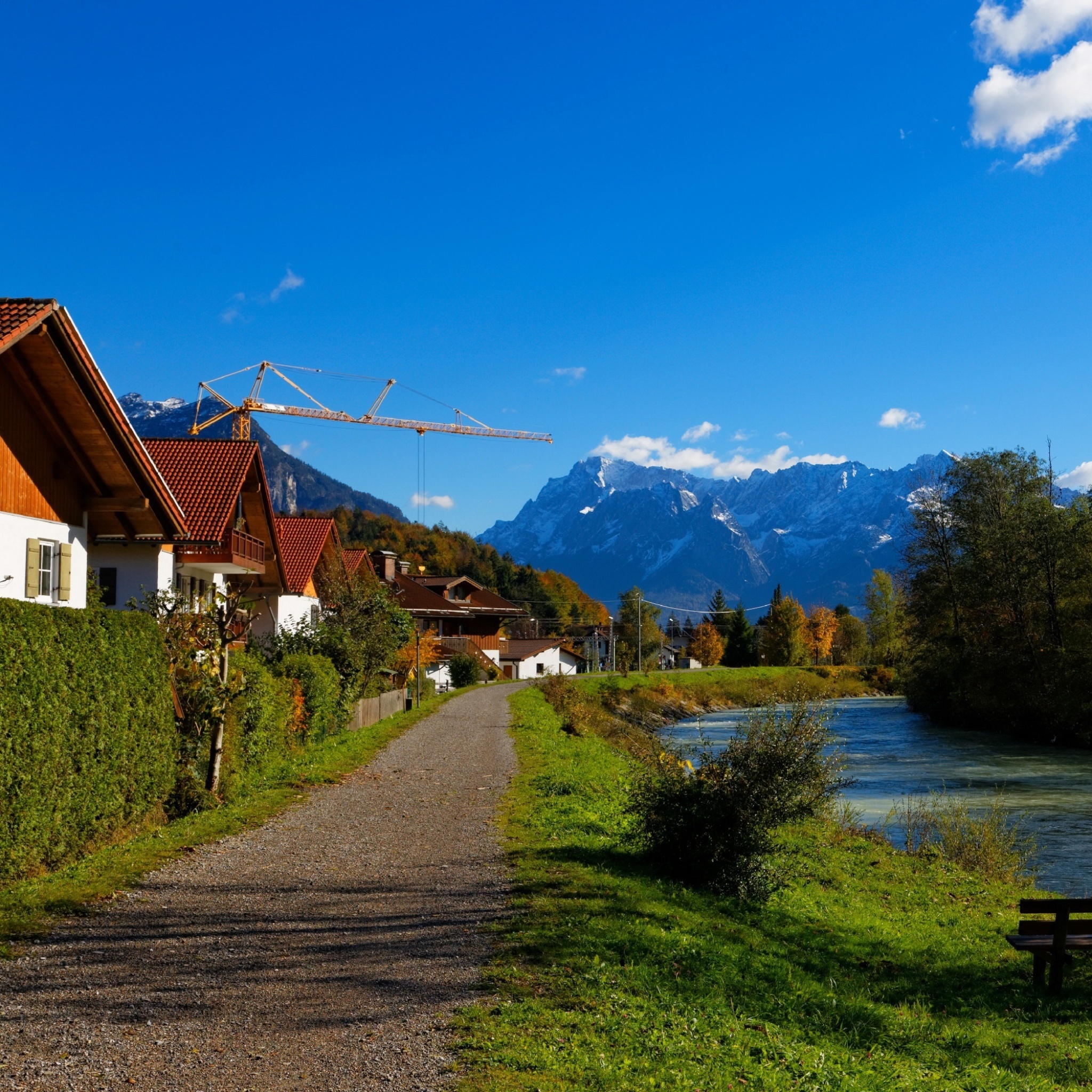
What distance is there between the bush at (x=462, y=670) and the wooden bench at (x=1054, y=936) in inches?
2445

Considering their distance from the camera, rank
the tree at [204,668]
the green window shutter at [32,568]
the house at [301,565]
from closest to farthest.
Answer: the tree at [204,668] < the green window shutter at [32,568] < the house at [301,565]

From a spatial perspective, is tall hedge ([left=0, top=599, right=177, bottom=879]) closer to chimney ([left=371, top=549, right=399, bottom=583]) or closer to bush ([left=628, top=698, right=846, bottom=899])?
bush ([left=628, top=698, right=846, bottom=899])

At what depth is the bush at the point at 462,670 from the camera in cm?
7231

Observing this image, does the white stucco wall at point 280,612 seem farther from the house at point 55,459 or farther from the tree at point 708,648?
the tree at point 708,648

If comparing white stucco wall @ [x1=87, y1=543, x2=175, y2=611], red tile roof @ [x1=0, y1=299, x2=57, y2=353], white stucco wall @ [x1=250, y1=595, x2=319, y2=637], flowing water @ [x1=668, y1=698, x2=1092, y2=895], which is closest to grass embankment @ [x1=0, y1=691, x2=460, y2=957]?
white stucco wall @ [x1=87, y1=543, x2=175, y2=611]

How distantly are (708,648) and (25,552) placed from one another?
13310 cm

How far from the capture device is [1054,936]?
1101 centimetres

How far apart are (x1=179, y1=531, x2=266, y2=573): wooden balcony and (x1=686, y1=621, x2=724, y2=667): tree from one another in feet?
381

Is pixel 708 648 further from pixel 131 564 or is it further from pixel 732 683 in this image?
pixel 131 564

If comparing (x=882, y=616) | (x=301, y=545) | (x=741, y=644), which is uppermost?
(x=301, y=545)

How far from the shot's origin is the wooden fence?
1300 inches

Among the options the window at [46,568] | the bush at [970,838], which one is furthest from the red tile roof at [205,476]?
the bush at [970,838]

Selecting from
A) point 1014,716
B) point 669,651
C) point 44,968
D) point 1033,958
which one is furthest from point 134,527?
point 669,651

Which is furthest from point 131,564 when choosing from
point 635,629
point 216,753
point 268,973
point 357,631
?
point 635,629
